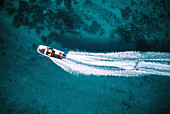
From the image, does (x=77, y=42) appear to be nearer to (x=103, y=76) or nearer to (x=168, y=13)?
(x=103, y=76)

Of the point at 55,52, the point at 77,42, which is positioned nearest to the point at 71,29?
Answer: the point at 77,42

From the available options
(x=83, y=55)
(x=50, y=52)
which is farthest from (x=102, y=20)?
(x=50, y=52)

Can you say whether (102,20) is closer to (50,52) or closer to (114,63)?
(114,63)

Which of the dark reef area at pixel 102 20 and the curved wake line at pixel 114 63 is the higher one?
the dark reef area at pixel 102 20

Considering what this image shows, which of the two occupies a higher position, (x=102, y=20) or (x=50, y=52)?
(x=102, y=20)

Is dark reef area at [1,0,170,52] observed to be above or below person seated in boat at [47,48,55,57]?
above
